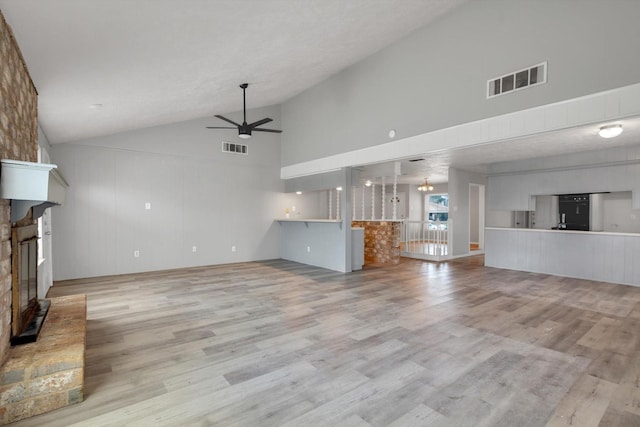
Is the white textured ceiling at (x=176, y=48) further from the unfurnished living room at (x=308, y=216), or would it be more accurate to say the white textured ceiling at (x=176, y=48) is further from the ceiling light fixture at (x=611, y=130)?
the ceiling light fixture at (x=611, y=130)

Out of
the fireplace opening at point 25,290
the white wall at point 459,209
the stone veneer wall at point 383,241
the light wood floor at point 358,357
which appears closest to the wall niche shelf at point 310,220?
the stone veneer wall at point 383,241

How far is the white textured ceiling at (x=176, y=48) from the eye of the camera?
7.02ft

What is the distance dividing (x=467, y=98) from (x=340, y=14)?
214cm

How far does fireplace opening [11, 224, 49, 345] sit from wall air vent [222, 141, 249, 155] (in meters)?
4.85

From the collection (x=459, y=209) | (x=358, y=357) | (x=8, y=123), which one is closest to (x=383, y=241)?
(x=459, y=209)

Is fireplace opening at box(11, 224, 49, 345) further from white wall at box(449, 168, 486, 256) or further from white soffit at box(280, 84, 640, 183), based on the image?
white wall at box(449, 168, 486, 256)

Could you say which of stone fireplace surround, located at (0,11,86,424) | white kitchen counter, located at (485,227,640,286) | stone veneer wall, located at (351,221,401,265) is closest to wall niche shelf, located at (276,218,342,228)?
stone veneer wall, located at (351,221,401,265)

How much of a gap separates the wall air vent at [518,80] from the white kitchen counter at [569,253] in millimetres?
3908

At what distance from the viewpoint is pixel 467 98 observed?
4523 mm

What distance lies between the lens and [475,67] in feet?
14.6

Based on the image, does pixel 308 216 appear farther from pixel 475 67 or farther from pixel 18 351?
pixel 18 351

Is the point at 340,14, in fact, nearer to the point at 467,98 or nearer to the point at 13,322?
the point at 467,98

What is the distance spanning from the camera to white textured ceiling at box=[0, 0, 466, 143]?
7.02ft

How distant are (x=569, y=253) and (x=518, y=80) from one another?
13.9 ft
